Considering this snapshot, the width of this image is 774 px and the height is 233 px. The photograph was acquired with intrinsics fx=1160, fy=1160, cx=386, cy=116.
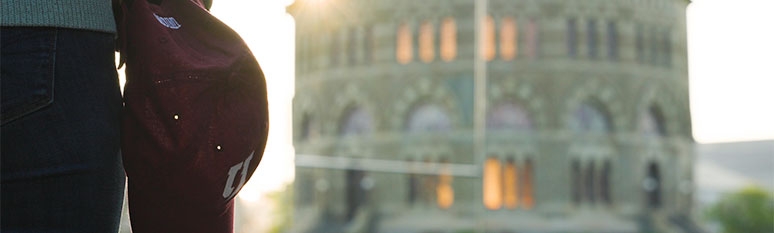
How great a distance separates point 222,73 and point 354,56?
34161 millimetres

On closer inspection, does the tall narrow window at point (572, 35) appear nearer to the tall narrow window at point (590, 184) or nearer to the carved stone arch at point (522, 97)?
the carved stone arch at point (522, 97)

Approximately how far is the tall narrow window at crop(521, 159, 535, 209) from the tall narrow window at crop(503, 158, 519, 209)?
0.20 metres

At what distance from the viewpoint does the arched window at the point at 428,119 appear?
34.2 metres

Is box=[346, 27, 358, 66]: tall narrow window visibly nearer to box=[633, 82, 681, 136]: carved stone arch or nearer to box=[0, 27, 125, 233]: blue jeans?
box=[633, 82, 681, 136]: carved stone arch

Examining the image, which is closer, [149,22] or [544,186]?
[149,22]

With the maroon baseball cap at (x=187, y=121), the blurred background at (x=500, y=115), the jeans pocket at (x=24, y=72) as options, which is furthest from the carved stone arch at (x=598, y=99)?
the jeans pocket at (x=24, y=72)

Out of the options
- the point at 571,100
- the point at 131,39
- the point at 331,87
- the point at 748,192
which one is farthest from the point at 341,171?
the point at 131,39

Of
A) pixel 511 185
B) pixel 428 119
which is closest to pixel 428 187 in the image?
pixel 428 119

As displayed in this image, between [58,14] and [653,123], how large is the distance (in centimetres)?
3558

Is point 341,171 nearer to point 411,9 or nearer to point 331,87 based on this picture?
point 331,87

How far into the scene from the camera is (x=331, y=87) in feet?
118

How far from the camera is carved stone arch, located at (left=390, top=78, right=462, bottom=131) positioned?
3397cm

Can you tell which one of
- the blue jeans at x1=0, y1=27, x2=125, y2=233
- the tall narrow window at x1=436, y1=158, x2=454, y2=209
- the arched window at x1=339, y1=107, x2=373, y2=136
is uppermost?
the arched window at x1=339, y1=107, x2=373, y2=136

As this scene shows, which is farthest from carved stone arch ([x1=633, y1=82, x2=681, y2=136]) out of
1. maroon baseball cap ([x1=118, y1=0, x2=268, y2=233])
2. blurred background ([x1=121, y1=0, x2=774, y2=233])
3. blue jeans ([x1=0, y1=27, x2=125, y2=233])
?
blue jeans ([x1=0, y1=27, x2=125, y2=233])
